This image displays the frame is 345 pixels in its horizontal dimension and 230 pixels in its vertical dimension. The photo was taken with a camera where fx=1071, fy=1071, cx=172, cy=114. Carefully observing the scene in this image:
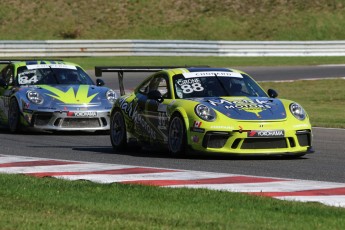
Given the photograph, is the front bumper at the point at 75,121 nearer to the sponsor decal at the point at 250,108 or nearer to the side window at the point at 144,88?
the side window at the point at 144,88

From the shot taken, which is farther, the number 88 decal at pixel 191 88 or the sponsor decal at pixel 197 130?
the number 88 decal at pixel 191 88

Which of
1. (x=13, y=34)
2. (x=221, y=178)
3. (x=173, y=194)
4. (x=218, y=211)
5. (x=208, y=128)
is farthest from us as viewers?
(x=13, y=34)

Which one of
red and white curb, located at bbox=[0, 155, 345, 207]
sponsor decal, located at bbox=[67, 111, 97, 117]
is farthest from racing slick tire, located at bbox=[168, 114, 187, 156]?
sponsor decal, located at bbox=[67, 111, 97, 117]

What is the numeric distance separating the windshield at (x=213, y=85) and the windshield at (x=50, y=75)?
5171mm

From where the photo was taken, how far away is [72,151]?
48.3ft

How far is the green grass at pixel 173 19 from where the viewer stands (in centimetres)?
5084

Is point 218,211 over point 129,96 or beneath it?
over

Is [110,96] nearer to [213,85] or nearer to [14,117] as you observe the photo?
[14,117]

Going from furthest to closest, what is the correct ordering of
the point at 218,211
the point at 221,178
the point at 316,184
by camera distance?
the point at 221,178
the point at 316,184
the point at 218,211

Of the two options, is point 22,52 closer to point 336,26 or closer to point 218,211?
point 336,26

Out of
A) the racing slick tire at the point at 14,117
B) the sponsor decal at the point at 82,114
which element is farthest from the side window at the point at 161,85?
the racing slick tire at the point at 14,117

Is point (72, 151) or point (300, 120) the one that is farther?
point (72, 151)

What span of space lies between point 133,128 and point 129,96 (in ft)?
2.09

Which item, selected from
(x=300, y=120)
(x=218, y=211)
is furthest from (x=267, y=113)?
(x=218, y=211)
